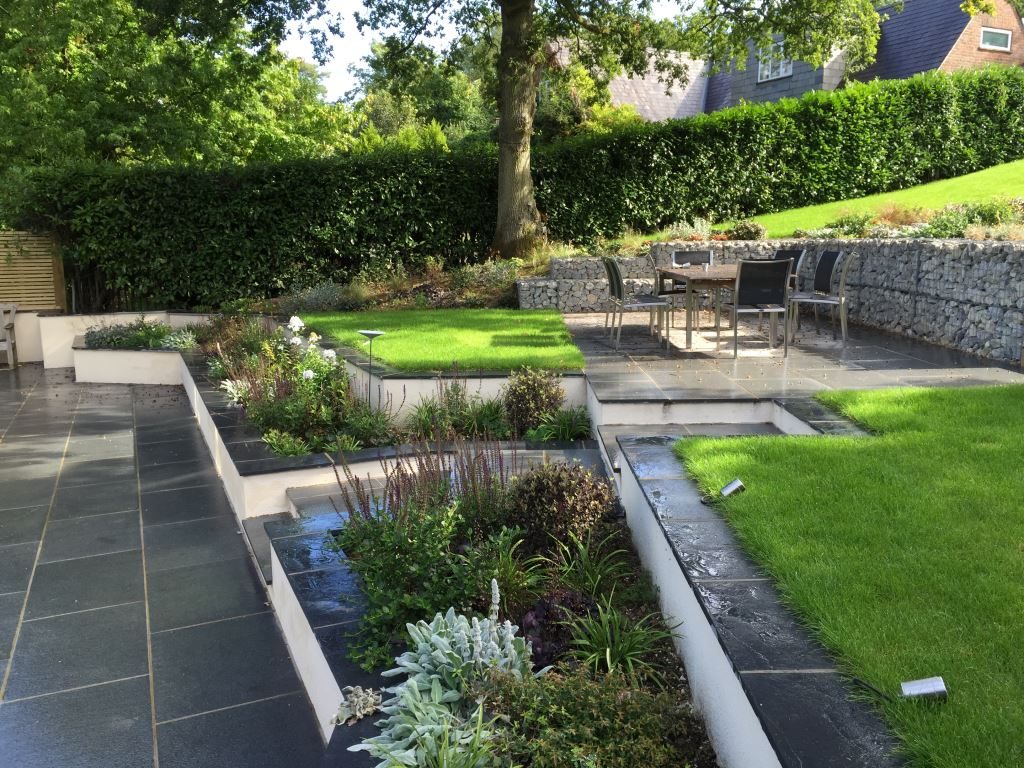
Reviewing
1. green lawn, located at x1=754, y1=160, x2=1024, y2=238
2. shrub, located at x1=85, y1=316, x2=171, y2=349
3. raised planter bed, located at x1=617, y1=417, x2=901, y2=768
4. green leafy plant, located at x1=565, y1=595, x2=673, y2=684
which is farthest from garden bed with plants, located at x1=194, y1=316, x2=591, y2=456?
green lawn, located at x1=754, y1=160, x2=1024, y2=238

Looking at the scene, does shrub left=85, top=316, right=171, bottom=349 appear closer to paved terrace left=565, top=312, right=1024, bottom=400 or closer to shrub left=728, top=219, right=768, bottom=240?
paved terrace left=565, top=312, right=1024, bottom=400

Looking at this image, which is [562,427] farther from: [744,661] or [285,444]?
[744,661]

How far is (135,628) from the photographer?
3836 millimetres

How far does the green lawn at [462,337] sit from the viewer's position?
717cm

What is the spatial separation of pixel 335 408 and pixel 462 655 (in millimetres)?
Result: 4031

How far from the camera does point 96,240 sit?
12984 mm

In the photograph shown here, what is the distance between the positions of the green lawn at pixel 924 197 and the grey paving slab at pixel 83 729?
12747 mm

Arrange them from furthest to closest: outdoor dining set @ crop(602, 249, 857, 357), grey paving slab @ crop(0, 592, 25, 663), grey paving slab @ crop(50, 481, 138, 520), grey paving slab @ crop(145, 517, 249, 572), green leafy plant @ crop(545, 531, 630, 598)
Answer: outdoor dining set @ crop(602, 249, 857, 357)
grey paving slab @ crop(50, 481, 138, 520)
grey paving slab @ crop(145, 517, 249, 572)
grey paving slab @ crop(0, 592, 25, 663)
green leafy plant @ crop(545, 531, 630, 598)

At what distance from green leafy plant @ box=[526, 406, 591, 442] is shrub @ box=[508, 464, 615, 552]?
7.60ft

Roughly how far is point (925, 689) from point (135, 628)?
3.42 metres

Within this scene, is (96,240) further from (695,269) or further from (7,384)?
(695,269)

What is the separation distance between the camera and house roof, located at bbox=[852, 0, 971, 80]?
71.6 ft

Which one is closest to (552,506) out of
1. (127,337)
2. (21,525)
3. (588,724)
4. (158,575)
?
Answer: (588,724)

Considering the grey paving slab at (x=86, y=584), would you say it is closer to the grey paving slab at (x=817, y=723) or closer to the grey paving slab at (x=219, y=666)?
the grey paving slab at (x=219, y=666)
